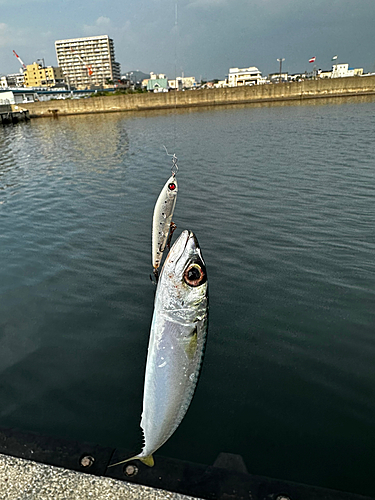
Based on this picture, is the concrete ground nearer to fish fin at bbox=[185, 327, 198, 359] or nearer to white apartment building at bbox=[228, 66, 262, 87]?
fish fin at bbox=[185, 327, 198, 359]

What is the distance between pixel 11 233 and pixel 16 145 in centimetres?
3502

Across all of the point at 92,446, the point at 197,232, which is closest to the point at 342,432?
the point at 92,446

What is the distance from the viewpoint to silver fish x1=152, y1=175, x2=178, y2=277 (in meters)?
4.36

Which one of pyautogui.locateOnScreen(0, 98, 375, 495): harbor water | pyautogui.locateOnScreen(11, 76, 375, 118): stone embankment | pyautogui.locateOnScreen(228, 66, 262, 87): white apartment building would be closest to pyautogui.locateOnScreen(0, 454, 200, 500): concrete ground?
pyautogui.locateOnScreen(0, 98, 375, 495): harbor water

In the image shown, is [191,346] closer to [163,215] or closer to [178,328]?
[178,328]

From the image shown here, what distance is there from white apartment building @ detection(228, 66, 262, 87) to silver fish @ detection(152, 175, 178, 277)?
17847cm

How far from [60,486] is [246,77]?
18919cm

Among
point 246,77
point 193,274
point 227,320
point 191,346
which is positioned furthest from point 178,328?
point 246,77

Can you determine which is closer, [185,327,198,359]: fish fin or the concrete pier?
[185,327,198,359]: fish fin

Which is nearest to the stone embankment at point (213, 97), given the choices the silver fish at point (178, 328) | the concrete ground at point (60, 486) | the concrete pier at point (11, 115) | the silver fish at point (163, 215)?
the concrete pier at point (11, 115)

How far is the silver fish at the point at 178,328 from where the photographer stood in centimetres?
271

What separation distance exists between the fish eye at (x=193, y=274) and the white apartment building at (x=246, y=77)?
592 ft

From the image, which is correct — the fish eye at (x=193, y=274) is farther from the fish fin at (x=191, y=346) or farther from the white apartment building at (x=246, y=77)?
the white apartment building at (x=246, y=77)

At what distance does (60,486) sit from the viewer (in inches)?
137
